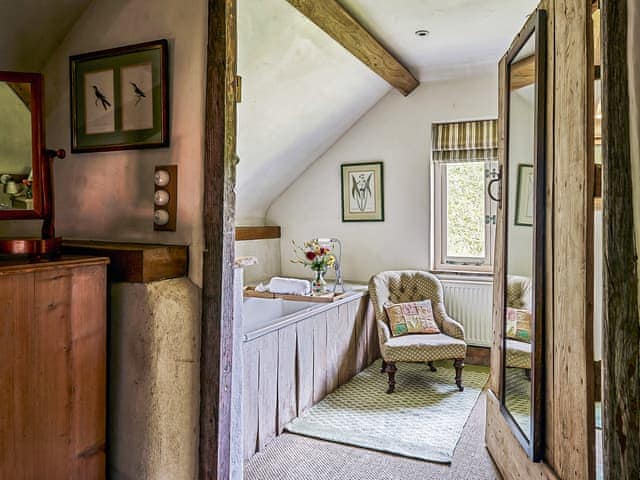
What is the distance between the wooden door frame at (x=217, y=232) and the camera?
5.64 feet

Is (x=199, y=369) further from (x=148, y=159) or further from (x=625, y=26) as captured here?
(x=625, y=26)

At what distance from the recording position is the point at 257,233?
15.6 ft

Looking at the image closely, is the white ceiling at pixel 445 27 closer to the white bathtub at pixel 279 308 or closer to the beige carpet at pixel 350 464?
the white bathtub at pixel 279 308

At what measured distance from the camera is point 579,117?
5.13ft

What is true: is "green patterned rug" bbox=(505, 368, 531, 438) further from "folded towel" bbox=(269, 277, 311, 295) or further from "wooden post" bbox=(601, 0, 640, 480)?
"folded towel" bbox=(269, 277, 311, 295)

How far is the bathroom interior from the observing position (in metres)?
1.53

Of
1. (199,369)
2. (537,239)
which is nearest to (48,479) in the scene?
(199,369)

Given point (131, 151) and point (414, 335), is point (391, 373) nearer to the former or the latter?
point (414, 335)

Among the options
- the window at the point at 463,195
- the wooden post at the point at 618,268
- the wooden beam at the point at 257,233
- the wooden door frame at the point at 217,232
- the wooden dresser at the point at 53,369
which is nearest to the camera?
the wooden post at the point at 618,268

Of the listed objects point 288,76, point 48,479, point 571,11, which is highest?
point 288,76

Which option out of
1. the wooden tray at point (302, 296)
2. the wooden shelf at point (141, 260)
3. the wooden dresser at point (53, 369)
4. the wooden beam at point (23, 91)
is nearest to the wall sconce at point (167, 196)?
the wooden shelf at point (141, 260)

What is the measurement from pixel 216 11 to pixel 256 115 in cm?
189

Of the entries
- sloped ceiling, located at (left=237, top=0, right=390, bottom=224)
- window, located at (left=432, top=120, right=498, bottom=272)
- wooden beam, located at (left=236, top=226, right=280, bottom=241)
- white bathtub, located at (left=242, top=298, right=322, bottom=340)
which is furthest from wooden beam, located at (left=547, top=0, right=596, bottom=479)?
wooden beam, located at (left=236, top=226, right=280, bottom=241)

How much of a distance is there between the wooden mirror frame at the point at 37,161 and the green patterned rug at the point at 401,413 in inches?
76.0
